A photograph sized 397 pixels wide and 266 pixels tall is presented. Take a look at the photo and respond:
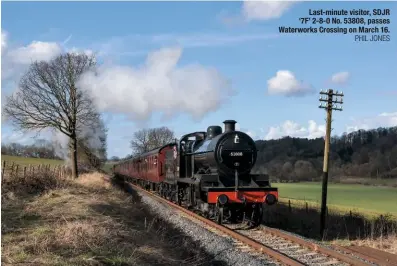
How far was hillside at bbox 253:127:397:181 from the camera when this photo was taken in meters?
78.7

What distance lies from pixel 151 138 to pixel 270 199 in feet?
224

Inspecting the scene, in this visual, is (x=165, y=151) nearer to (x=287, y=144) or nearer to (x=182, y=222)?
(x=182, y=222)

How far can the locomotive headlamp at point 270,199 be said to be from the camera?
1301cm

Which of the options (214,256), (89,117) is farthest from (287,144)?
(214,256)

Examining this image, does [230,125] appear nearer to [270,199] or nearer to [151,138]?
[270,199]

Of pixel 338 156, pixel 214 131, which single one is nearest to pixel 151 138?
pixel 338 156

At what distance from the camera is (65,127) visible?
29188 millimetres

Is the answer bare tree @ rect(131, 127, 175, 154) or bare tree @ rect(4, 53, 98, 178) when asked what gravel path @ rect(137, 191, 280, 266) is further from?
bare tree @ rect(131, 127, 175, 154)

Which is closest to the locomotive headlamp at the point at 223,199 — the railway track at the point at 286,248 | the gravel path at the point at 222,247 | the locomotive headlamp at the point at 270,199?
the railway track at the point at 286,248

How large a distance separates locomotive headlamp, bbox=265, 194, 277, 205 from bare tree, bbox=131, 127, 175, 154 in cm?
6304

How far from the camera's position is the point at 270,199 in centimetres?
1308

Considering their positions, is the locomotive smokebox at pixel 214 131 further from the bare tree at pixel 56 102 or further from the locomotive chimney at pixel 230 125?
the bare tree at pixel 56 102

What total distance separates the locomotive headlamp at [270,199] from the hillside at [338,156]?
5351 cm

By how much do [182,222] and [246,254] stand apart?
4.89 m
